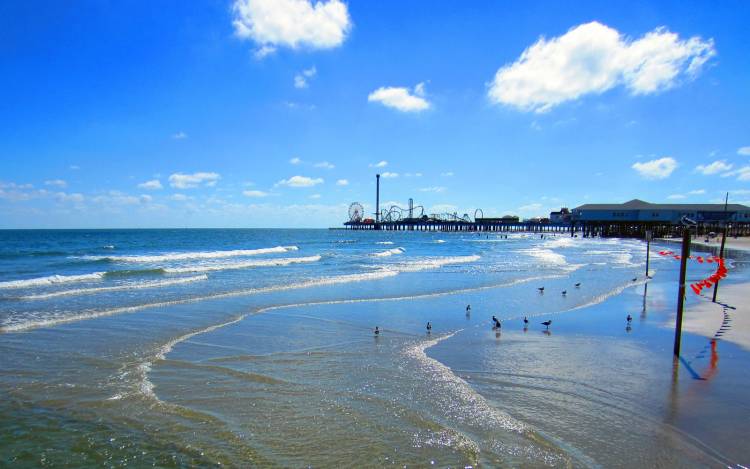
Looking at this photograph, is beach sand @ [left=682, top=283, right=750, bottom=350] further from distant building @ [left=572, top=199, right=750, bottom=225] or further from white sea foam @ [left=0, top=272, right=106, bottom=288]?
distant building @ [left=572, top=199, right=750, bottom=225]

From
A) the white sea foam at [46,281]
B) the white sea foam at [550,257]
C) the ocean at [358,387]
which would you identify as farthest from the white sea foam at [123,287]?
the white sea foam at [550,257]

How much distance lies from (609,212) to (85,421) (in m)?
106

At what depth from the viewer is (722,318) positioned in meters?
13.5

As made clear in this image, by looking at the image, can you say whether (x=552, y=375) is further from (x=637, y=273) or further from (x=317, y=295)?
(x=637, y=273)

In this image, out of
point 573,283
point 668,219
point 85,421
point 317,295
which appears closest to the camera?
point 85,421

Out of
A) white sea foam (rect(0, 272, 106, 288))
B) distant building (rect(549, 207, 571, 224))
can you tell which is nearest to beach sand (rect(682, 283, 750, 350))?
white sea foam (rect(0, 272, 106, 288))

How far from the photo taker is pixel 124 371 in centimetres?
868

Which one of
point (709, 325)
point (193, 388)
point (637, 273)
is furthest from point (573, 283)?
point (193, 388)

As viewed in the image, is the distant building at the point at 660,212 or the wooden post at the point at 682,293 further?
the distant building at the point at 660,212

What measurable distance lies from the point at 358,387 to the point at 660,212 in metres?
101

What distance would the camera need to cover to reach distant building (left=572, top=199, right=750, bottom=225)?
290 feet

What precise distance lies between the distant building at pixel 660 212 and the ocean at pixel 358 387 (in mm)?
87897

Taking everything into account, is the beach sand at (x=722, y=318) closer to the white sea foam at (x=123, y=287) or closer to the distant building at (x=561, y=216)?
the white sea foam at (x=123, y=287)

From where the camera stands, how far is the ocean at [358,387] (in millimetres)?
5645
